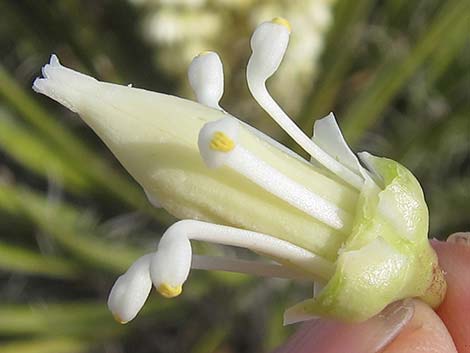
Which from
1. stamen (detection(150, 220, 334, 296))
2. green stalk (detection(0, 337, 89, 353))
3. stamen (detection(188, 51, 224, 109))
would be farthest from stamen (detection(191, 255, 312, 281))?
green stalk (detection(0, 337, 89, 353))

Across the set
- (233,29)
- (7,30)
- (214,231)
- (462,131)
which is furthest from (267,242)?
(7,30)

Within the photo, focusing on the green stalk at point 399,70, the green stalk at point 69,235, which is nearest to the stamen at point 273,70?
the green stalk at point 399,70

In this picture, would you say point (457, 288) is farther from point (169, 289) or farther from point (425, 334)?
point (169, 289)

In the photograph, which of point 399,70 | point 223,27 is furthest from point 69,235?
point 399,70

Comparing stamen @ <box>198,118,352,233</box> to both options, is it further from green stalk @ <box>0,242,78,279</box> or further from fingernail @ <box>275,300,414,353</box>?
green stalk @ <box>0,242,78,279</box>

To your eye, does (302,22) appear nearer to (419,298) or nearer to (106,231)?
(106,231)

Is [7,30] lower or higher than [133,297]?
lower
